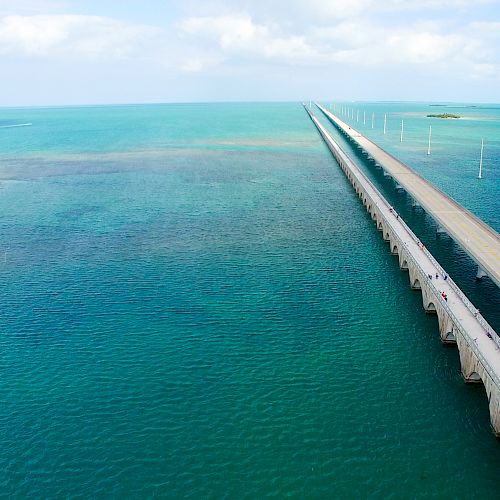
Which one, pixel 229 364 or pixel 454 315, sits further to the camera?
pixel 454 315

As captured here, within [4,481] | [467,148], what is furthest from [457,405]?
[467,148]

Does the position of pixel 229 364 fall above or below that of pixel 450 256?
below

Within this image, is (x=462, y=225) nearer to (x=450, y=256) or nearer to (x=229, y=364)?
(x=450, y=256)

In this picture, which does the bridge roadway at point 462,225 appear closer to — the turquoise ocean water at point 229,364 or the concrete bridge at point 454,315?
the turquoise ocean water at point 229,364

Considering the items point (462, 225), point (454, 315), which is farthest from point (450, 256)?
point (454, 315)

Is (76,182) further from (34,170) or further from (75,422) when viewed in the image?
(75,422)

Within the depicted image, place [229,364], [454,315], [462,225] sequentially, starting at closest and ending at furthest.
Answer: [229,364] < [454,315] < [462,225]

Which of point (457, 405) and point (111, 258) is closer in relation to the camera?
point (457, 405)
